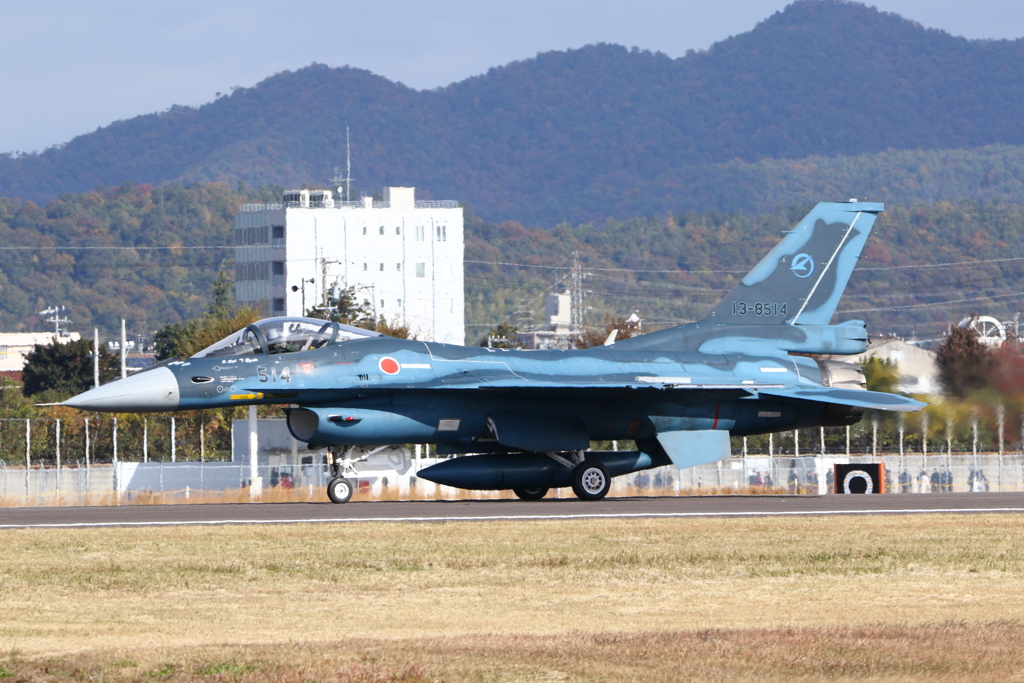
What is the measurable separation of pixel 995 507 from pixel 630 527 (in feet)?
20.8

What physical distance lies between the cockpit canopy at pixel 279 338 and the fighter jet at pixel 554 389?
2 cm

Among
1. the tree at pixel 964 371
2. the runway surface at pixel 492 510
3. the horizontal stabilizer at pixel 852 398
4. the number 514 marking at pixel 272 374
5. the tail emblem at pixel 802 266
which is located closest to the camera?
the runway surface at pixel 492 510

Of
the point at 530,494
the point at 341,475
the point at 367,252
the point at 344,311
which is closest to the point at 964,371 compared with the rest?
the point at 530,494

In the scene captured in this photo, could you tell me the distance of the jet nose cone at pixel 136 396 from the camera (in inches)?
827

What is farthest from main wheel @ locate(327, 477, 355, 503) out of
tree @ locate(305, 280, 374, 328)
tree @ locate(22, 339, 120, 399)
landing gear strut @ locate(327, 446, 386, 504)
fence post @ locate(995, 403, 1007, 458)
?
tree @ locate(22, 339, 120, 399)

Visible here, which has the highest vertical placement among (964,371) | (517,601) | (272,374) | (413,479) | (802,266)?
(802,266)

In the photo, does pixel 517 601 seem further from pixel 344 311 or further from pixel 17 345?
pixel 17 345

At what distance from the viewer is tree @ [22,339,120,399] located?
284 feet

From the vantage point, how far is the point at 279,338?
72.6 ft

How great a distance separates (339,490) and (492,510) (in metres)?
2.95

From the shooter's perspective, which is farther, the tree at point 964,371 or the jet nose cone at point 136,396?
the tree at point 964,371

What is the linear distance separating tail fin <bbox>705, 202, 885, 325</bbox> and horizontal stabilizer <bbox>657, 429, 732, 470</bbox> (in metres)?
2.64

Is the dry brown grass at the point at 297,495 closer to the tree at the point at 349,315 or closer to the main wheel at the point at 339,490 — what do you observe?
the main wheel at the point at 339,490

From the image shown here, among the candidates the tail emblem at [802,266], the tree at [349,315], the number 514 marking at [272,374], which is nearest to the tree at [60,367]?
the tree at [349,315]
